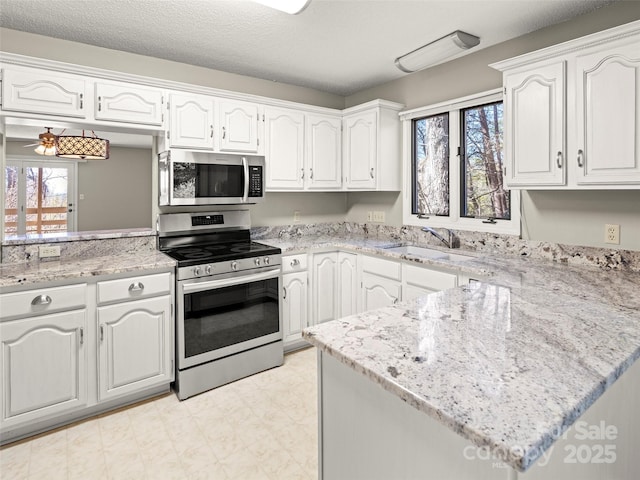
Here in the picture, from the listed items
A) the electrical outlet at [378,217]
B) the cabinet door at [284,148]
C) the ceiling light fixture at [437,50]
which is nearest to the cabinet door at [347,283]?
the electrical outlet at [378,217]

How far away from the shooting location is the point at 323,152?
3705mm

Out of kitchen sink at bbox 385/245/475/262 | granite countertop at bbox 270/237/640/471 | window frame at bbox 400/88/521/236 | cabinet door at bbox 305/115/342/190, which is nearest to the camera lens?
granite countertop at bbox 270/237/640/471

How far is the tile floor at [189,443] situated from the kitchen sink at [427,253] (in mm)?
1245

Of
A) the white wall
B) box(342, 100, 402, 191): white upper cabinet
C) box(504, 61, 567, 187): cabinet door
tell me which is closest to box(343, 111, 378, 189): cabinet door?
box(342, 100, 402, 191): white upper cabinet

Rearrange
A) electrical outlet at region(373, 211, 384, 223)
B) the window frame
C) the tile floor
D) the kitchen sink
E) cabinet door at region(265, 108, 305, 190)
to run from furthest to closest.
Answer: electrical outlet at region(373, 211, 384, 223) → cabinet door at region(265, 108, 305, 190) → the window frame → the kitchen sink → the tile floor

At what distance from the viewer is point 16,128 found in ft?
8.24

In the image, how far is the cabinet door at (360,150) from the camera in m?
3.54

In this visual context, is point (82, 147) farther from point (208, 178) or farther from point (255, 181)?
point (255, 181)

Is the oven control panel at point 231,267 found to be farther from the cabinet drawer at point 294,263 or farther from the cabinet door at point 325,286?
the cabinet door at point 325,286

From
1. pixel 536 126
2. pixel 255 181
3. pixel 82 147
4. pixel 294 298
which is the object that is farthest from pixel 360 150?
pixel 82 147

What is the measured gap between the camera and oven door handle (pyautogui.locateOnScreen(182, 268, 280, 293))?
8.35ft

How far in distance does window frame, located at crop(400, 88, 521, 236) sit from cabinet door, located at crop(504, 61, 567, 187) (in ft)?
1.34

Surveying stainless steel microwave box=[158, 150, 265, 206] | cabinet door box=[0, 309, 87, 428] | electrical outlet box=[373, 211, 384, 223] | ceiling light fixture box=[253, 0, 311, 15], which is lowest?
cabinet door box=[0, 309, 87, 428]

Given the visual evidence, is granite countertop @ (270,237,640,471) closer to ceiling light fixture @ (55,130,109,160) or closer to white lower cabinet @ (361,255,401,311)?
white lower cabinet @ (361,255,401,311)
